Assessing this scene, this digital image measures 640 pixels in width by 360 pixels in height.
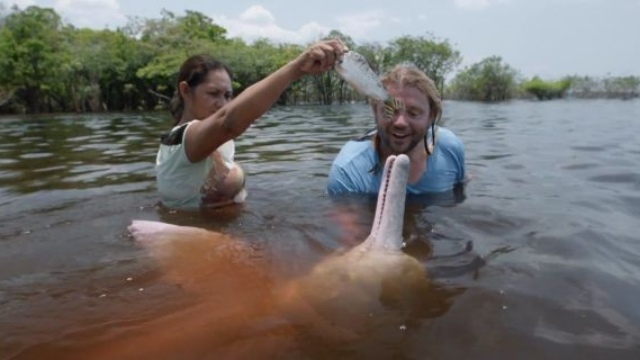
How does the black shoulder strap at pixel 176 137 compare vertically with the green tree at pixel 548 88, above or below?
below

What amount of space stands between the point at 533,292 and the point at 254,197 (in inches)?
124

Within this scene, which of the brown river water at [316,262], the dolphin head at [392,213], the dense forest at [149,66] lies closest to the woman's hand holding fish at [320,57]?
the dolphin head at [392,213]

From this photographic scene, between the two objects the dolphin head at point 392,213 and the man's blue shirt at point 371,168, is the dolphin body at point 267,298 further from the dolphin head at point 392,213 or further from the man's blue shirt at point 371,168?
the man's blue shirt at point 371,168

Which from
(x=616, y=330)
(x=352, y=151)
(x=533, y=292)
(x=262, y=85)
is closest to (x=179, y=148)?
(x=262, y=85)

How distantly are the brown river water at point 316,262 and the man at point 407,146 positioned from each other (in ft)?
0.71

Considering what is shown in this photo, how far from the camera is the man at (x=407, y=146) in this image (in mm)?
3990

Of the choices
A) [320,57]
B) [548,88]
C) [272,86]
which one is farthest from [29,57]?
[548,88]

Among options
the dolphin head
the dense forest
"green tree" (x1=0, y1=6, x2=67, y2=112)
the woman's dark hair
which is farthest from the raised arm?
"green tree" (x1=0, y1=6, x2=67, y2=112)

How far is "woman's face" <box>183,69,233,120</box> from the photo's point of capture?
390 cm

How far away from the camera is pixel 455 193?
4871 millimetres

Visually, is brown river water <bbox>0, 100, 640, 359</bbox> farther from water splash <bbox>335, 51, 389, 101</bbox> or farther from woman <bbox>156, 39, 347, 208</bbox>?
water splash <bbox>335, 51, 389, 101</bbox>

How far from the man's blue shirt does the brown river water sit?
19 centimetres

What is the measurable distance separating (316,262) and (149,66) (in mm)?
37770

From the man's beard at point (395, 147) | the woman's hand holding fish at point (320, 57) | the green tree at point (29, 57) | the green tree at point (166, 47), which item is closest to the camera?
Result: the woman's hand holding fish at point (320, 57)
